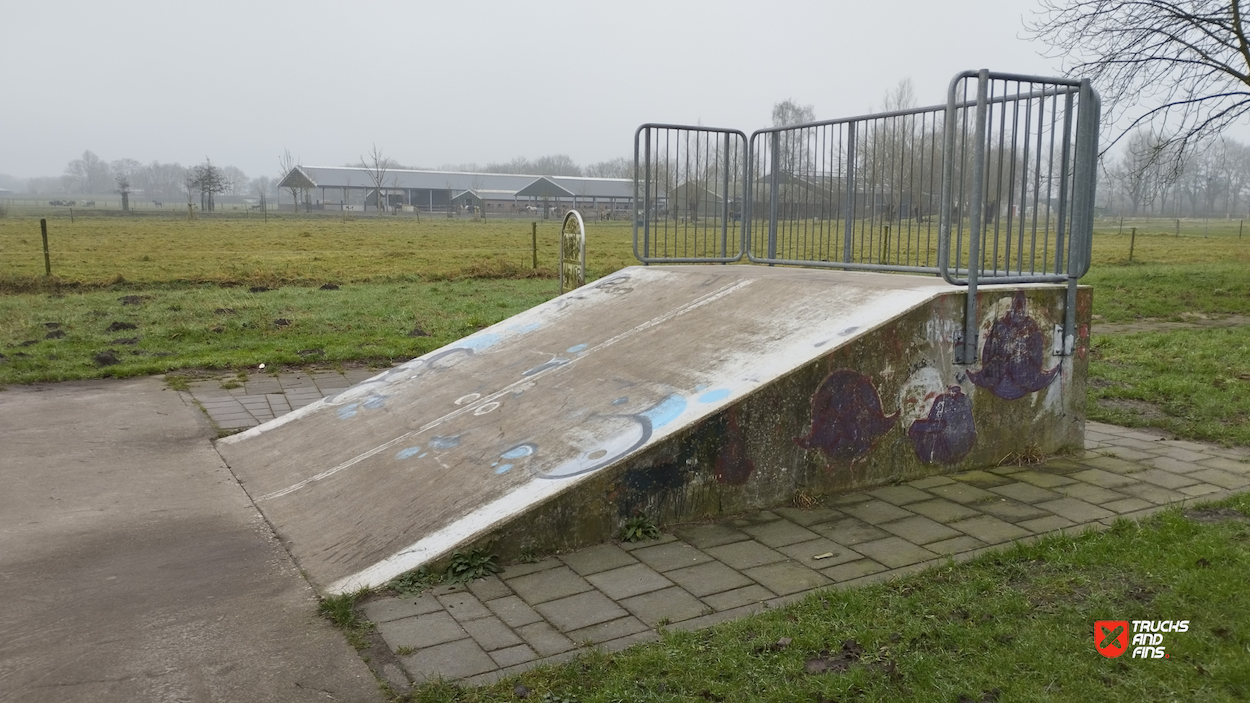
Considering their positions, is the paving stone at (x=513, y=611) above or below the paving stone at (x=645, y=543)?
below

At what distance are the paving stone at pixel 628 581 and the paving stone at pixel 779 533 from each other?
693mm

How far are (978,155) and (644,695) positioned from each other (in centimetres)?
407

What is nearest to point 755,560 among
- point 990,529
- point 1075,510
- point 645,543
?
point 645,543

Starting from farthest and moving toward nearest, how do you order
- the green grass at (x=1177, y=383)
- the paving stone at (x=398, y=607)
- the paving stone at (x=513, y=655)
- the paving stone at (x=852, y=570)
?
the green grass at (x=1177, y=383) < the paving stone at (x=852, y=570) < the paving stone at (x=398, y=607) < the paving stone at (x=513, y=655)

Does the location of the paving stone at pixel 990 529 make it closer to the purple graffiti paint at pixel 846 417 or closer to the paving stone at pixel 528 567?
the purple graffiti paint at pixel 846 417

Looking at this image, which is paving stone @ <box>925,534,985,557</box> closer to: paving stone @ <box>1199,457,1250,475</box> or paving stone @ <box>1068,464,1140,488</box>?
paving stone @ <box>1068,464,1140,488</box>

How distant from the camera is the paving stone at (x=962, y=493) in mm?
5211

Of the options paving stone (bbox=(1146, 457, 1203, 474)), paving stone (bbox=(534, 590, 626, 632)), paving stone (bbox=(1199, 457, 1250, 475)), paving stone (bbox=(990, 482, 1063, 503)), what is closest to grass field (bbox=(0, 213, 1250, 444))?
paving stone (bbox=(1199, 457, 1250, 475))

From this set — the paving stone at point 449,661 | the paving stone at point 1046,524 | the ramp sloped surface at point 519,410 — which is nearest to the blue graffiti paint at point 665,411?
the ramp sloped surface at point 519,410

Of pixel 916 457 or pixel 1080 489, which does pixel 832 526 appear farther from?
pixel 1080 489

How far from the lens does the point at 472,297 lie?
17.2m

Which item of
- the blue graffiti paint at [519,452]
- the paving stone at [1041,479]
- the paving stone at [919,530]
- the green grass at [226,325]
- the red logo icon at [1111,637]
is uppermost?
the blue graffiti paint at [519,452]

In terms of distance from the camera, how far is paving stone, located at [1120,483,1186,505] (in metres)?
5.14

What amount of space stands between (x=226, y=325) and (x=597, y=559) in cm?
1021
